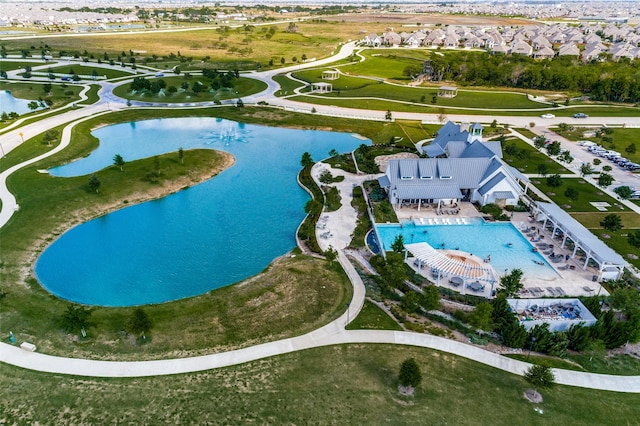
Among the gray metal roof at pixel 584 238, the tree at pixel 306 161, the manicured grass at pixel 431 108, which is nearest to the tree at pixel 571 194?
the gray metal roof at pixel 584 238

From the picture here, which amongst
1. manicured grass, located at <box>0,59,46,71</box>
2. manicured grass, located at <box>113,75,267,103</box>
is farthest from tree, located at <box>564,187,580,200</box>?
manicured grass, located at <box>0,59,46,71</box>

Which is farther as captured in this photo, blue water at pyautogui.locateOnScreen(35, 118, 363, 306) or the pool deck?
blue water at pyautogui.locateOnScreen(35, 118, 363, 306)

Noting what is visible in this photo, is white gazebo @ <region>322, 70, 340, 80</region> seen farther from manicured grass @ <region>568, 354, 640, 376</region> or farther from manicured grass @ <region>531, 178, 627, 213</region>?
manicured grass @ <region>568, 354, 640, 376</region>

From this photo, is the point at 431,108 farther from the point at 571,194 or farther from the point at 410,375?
the point at 410,375

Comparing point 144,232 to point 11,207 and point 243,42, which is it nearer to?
point 11,207

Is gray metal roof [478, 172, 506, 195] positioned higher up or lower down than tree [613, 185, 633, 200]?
higher up
